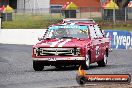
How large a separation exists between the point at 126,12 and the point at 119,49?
67.1ft

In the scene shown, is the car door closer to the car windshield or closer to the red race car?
the red race car

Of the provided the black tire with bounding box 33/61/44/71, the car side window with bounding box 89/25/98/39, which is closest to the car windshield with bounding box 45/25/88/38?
the car side window with bounding box 89/25/98/39

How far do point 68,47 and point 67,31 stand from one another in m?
1.44

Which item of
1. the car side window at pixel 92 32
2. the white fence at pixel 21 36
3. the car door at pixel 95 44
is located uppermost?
the car side window at pixel 92 32

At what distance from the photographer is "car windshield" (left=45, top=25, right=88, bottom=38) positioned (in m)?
20.2

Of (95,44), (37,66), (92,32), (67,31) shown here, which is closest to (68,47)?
(37,66)

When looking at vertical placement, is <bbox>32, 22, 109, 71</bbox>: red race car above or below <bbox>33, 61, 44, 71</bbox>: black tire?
above

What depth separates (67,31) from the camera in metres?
20.3

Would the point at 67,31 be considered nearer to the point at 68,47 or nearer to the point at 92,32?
the point at 92,32

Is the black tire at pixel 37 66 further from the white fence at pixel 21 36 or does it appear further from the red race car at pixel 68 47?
the white fence at pixel 21 36

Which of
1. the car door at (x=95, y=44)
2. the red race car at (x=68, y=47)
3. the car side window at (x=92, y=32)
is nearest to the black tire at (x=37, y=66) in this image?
the red race car at (x=68, y=47)

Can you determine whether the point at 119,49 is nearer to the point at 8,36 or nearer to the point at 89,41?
the point at 8,36

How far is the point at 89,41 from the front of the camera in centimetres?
1992

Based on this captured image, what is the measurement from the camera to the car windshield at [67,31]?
66.2 feet
